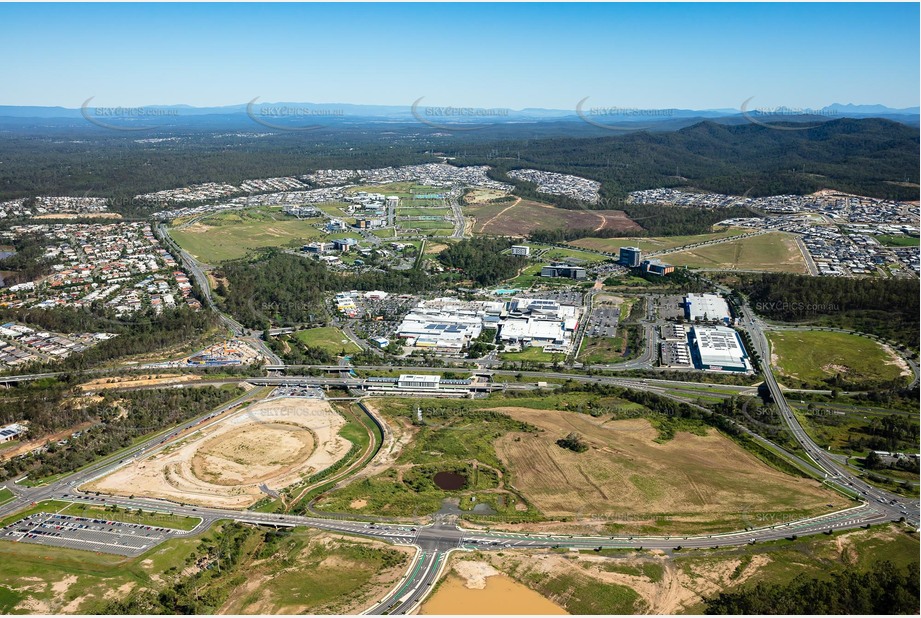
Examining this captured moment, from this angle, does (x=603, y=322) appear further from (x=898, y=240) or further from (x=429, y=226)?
(x=898, y=240)

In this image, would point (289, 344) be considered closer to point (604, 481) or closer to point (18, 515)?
point (18, 515)

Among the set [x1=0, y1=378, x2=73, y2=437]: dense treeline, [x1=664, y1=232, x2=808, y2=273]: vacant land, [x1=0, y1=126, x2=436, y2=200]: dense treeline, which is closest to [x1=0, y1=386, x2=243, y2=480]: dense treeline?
[x1=0, y1=378, x2=73, y2=437]: dense treeline

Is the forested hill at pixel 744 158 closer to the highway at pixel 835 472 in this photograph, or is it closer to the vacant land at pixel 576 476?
the highway at pixel 835 472

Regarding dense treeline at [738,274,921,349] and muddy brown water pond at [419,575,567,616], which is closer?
muddy brown water pond at [419,575,567,616]

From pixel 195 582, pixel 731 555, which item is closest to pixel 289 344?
pixel 195 582

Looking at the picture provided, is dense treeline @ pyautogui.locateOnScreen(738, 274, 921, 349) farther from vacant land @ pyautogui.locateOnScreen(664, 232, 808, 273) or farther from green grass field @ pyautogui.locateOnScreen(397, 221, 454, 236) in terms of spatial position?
green grass field @ pyautogui.locateOnScreen(397, 221, 454, 236)

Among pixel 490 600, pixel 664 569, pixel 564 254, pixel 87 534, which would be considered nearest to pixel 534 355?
pixel 664 569

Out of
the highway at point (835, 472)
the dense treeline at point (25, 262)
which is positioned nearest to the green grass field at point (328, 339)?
the highway at point (835, 472)
